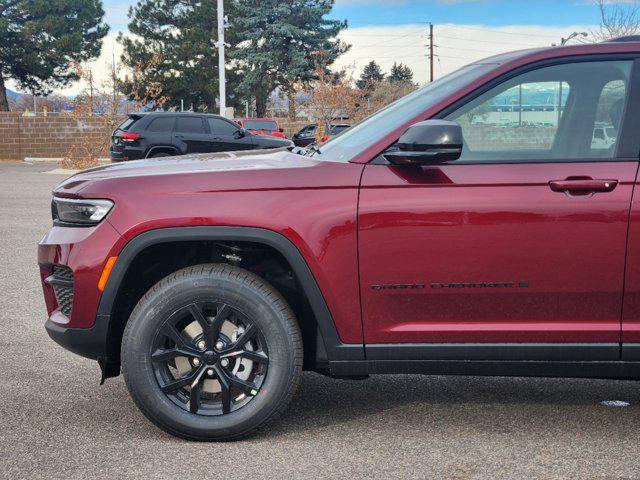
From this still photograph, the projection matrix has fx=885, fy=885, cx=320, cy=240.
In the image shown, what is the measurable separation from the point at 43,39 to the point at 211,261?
1905 inches

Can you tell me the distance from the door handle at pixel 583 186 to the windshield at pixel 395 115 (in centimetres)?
63

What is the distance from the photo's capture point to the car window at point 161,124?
21.3 metres

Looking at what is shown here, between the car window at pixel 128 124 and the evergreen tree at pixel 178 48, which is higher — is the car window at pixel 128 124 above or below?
below

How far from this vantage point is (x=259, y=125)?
38094 millimetres

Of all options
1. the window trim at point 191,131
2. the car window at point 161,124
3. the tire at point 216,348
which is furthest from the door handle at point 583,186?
the window trim at point 191,131

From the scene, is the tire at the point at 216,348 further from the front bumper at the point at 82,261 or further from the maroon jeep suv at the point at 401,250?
the front bumper at the point at 82,261

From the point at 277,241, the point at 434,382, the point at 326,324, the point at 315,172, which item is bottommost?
the point at 434,382

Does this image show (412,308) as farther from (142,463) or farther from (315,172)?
(142,463)

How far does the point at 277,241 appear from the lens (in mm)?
3863

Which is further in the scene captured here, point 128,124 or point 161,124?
point 161,124

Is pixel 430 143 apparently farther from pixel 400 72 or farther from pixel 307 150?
pixel 400 72

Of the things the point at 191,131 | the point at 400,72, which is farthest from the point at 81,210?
the point at 400,72

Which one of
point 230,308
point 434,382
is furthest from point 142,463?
point 434,382

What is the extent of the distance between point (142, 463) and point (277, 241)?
1114 mm
